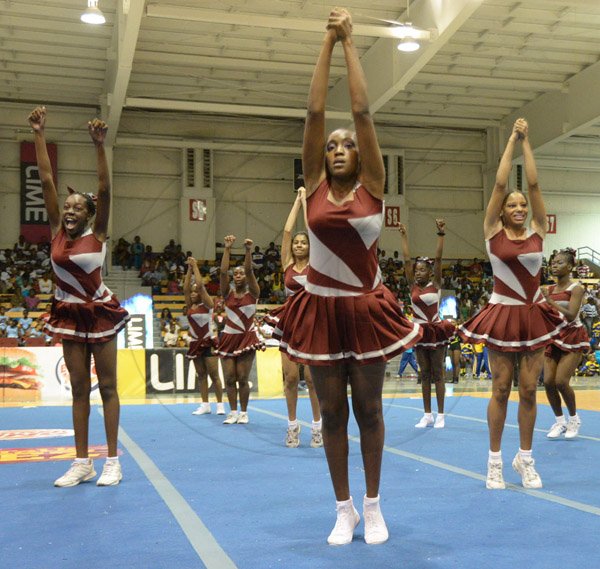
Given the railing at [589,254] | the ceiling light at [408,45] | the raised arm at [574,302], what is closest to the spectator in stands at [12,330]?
the ceiling light at [408,45]

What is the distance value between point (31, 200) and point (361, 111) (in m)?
23.3

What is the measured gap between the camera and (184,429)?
27.6ft

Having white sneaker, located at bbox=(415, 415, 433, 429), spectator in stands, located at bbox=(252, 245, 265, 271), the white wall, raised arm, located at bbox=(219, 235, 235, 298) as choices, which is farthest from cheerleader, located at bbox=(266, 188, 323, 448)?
the white wall

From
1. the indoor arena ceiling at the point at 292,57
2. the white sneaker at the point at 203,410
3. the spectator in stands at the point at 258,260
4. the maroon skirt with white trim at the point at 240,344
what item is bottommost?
the white sneaker at the point at 203,410

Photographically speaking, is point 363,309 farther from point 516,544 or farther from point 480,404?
point 480,404

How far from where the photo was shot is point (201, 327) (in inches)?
396

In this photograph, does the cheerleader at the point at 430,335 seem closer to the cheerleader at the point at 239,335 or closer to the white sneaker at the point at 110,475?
the cheerleader at the point at 239,335

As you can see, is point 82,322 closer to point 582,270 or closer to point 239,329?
point 239,329

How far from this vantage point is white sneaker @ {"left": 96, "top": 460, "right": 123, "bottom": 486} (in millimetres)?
4969

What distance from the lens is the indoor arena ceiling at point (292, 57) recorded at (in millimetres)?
17469

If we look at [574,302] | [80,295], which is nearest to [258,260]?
[574,302]

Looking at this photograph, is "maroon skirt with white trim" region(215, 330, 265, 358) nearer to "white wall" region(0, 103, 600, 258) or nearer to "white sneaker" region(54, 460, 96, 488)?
"white sneaker" region(54, 460, 96, 488)

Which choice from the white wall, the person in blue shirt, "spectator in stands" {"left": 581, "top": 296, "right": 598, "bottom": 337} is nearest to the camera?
the person in blue shirt

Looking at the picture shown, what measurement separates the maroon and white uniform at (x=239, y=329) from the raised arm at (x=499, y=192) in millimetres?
4135
